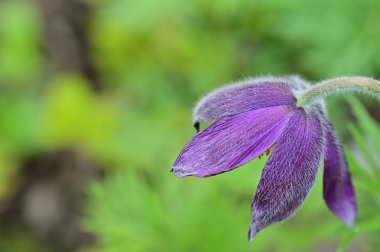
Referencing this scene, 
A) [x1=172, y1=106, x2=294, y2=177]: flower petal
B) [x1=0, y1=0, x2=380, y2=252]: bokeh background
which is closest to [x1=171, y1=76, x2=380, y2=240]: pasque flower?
[x1=172, y1=106, x2=294, y2=177]: flower petal

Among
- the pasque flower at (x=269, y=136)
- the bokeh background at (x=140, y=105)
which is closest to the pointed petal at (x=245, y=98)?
the pasque flower at (x=269, y=136)

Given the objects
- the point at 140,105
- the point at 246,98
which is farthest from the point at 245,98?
the point at 140,105

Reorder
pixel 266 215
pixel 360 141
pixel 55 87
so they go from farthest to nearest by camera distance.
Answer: pixel 55 87 < pixel 360 141 < pixel 266 215

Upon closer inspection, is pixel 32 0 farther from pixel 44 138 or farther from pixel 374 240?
pixel 374 240

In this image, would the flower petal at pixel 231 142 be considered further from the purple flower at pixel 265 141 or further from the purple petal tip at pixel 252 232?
the purple petal tip at pixel 252 232

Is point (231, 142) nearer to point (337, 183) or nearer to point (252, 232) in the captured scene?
point (252, 232)

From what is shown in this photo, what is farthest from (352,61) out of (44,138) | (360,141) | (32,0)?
(32,0)

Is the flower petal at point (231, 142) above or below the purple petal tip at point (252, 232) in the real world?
above
